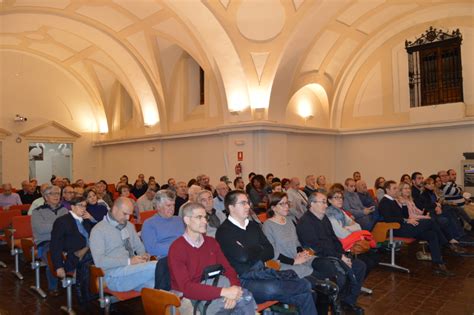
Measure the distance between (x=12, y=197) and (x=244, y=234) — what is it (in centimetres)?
742

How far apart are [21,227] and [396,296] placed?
5496mm

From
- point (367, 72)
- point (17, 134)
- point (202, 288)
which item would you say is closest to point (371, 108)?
point (367, 72)

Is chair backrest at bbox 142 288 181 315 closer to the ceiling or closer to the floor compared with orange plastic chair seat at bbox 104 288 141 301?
closer to the ceiling

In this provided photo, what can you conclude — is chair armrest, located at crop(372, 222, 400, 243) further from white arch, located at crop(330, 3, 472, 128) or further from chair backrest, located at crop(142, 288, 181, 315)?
white arch, located at crop(330, 3, 472, 128)

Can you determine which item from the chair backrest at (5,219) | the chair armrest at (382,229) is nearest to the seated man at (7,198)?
the chair backrest at (5,219)

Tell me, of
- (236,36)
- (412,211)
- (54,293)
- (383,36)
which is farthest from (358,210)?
(383,36)

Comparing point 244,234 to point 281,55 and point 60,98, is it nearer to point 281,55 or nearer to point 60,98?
point 281,55

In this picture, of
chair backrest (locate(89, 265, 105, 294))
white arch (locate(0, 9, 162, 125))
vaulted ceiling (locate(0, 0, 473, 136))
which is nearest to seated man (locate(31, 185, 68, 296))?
chair backrest (locate(89, 265, 105, 294))

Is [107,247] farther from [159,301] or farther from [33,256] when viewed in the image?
[33,256]

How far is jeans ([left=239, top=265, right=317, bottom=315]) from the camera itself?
11.4ft

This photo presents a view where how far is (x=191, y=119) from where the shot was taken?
14961 mm

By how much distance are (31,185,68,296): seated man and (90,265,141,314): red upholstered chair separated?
52.9 inches

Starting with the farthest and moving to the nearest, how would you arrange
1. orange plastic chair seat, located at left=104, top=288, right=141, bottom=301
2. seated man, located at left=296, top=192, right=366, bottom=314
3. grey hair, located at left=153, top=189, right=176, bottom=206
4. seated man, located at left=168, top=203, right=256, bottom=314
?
grey hair, located at left=153, top=189, right=176, bottom=206, seated man, located at left=296, top=192, right=366, bottom=314, orange plastic chair seat, located at left=104, top=288, right=141, bottom=301, seated man, located at left=168, top=203, right=256, bottom=314

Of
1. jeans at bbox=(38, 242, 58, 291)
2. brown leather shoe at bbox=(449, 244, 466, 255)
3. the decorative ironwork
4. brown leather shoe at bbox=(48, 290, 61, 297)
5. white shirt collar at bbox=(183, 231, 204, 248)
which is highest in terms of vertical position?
the decorative ironwork
